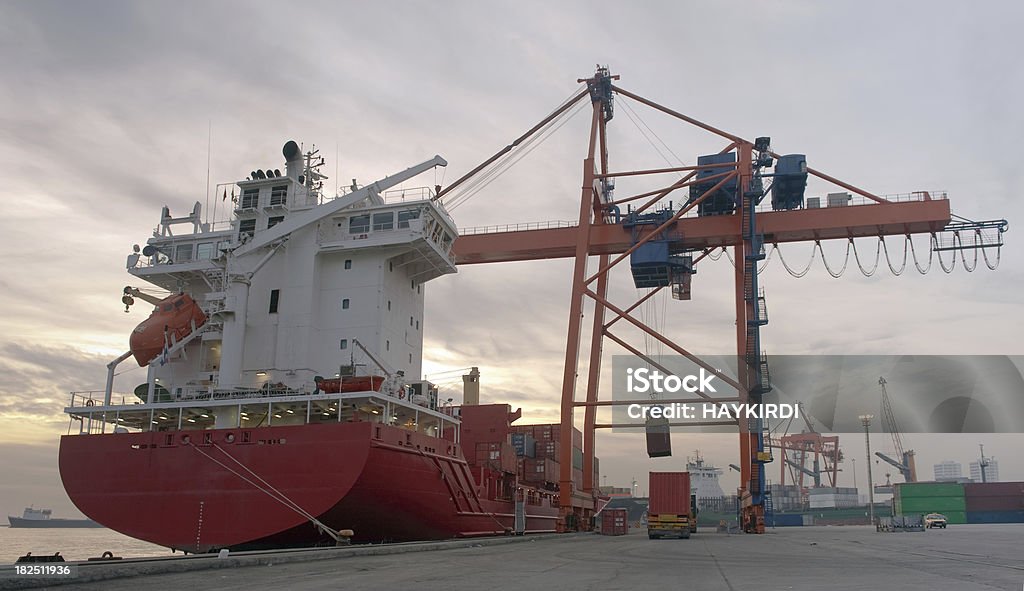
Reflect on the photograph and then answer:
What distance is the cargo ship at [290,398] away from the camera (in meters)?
18.9

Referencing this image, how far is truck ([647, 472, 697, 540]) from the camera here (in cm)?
3059

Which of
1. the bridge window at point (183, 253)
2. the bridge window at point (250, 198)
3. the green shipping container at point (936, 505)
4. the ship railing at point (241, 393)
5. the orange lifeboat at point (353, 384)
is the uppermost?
the bridge window at point (250, 198)

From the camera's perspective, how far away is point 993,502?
270ft

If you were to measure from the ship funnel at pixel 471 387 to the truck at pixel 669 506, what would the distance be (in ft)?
28.0

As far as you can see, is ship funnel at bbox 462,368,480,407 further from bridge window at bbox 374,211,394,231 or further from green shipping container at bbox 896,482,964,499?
green shipping container at bbox 896,482,964,499

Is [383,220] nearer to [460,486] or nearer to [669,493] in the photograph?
[460,486]

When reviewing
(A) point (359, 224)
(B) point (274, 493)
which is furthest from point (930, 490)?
(B) point (274, 493)

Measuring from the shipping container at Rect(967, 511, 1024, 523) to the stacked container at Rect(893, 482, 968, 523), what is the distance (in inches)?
32.3

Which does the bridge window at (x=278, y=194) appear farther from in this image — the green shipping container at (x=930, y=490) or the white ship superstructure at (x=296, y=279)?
the green shipping container at (x=930, y=490)

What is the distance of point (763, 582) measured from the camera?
943cm

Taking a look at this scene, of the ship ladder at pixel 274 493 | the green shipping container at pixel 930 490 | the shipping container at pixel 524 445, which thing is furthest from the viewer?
the green shipping container at pixel 930 490

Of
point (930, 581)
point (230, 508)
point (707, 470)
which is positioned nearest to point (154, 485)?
point (230, 508)

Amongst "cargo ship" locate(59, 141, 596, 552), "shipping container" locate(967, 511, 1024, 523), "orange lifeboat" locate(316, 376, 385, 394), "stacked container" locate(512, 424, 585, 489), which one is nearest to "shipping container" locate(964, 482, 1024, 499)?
"shipping container" locate(967, 511, 1024, 523)

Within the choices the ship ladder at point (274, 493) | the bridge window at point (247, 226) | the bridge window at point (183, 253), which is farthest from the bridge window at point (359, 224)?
the ship ladder at point (274, 493)
